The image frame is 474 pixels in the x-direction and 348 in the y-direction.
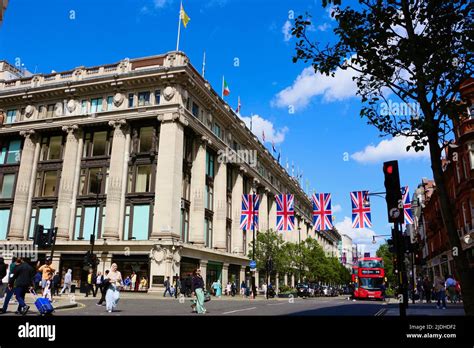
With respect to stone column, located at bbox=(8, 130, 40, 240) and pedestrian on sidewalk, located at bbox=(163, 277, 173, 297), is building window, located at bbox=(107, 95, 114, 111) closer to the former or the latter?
stone column, located at bbox=(8, 130, 40, 240)

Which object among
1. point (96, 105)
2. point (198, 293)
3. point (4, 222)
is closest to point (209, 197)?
point (96, 105)

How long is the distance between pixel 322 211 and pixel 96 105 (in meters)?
26.6

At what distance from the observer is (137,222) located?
39156 mm

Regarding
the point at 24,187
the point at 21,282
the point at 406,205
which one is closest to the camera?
the point at 21,282

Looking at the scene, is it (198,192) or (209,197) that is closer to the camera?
(198,192)

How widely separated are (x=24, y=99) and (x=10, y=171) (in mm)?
8525

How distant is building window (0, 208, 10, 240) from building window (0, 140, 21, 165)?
5956mm

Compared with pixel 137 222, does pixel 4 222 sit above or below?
above

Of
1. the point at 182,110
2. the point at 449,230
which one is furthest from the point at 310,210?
the point at 449,230

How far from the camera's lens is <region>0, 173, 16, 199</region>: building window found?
4541 cm

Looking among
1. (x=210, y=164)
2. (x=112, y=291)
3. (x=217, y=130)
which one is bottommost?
(x=112, y=291)

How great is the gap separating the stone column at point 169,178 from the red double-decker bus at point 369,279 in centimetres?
2070

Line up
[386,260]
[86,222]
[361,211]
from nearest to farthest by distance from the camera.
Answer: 1. [361,211]
2. [86,222]
3. [386,260]

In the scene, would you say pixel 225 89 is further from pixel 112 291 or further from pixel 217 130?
pixel 112 291
